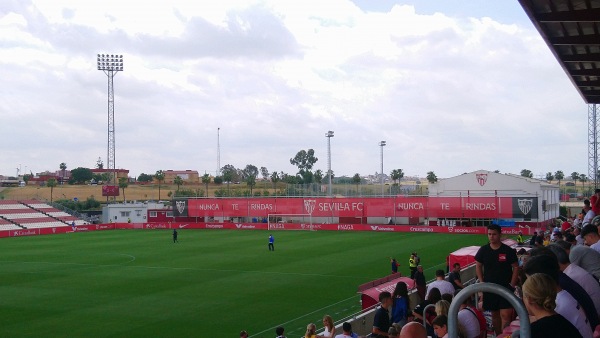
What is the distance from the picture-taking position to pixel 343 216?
6881 cm

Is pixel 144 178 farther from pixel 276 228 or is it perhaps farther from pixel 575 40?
pixel 575 40

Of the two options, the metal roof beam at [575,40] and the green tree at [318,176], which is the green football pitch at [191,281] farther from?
the green tree at [318,176]

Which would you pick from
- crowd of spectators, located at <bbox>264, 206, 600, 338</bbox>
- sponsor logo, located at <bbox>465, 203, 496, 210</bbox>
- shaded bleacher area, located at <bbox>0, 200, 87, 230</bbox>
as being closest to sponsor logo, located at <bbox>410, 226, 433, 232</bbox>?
sponsor logo, located at <bbox>465, 203, 496, 210</bbox>

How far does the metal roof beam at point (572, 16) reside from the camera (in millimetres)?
15023

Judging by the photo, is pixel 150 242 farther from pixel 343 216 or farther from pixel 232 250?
pixel 343 216

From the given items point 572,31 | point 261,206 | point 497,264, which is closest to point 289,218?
point 261,206

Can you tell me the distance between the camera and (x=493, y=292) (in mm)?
3379

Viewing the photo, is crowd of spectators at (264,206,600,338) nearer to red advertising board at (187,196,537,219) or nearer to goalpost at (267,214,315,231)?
red advertising board at (187,196,537,219)

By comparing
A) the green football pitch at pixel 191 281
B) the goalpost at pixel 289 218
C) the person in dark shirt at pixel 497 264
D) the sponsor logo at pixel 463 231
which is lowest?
the green football pitch at pixel 191 281

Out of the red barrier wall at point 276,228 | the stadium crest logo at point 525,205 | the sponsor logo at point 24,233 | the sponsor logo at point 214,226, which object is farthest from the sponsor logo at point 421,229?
the sponsor logo at point 24,233

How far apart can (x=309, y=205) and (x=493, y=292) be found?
223 ft

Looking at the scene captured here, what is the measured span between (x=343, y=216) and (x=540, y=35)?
5259cm

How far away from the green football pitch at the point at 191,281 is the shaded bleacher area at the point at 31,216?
58.8ft

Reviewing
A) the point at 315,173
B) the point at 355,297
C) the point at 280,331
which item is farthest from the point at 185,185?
the point at 280,331
